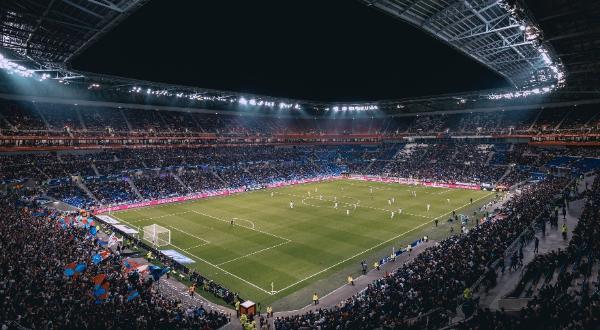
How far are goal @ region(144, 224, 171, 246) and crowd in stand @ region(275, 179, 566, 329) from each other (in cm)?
1885

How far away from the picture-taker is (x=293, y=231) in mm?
39094

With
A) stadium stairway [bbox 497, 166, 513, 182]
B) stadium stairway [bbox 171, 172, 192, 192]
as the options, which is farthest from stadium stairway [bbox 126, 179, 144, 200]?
stadium stairway [bbox 497, 166, 513, 182]

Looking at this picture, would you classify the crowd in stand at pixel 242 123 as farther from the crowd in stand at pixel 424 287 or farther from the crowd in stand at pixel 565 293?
the crowd in stand at pixel 565 293

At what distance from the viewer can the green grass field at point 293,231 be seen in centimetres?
2720

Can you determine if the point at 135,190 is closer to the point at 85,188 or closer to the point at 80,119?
the point at 85,188

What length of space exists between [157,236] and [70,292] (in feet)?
56.6

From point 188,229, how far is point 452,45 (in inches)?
1251

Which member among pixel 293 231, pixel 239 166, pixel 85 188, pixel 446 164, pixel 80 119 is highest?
pixel 80 119

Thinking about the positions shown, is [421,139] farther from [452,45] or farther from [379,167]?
[452,45]

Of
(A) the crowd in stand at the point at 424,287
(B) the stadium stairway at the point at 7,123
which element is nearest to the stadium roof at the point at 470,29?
(B) the stadium stairway at the point at 7,123

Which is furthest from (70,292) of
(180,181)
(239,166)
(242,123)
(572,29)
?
(242,123)

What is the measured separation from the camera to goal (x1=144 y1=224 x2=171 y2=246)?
34.5 metres

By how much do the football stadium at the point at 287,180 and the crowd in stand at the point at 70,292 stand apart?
0.12 metres

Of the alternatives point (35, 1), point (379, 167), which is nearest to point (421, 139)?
point (379, 167)
